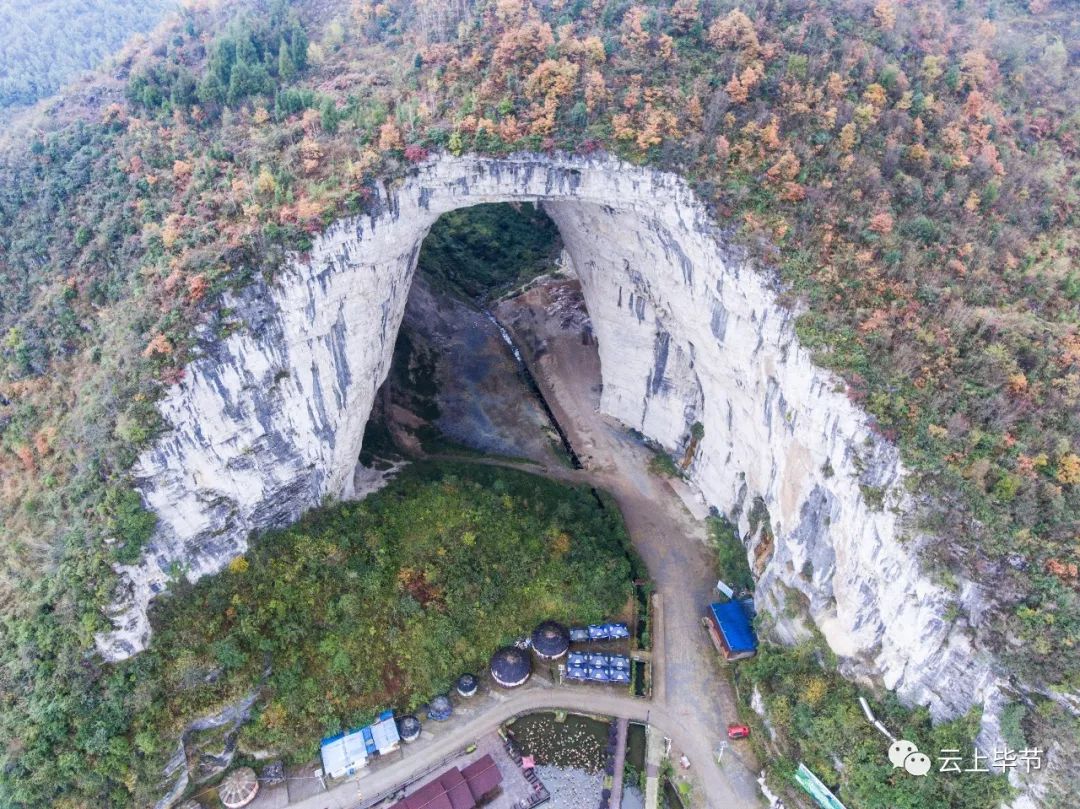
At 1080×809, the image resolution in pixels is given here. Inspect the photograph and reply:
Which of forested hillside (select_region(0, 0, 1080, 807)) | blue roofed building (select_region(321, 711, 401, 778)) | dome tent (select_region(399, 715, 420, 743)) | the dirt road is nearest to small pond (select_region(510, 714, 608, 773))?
the dirt road

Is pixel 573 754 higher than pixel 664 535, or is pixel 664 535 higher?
pixel 664 535

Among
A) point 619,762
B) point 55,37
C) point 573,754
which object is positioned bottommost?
point 619,762

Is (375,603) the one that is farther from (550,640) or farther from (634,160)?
(634,160)

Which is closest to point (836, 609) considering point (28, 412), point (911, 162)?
point (911, 162)

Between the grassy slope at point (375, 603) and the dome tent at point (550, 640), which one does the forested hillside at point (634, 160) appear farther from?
the dome tent at point (550, 640)

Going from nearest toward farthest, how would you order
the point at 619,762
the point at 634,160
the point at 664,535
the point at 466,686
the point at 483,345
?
the point at 634,160
the point at 619,762
the point at 466,686
the point at 664,535
the point at 483,345

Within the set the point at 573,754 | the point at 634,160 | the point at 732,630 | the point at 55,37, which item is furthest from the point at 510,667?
the point at 55,37
